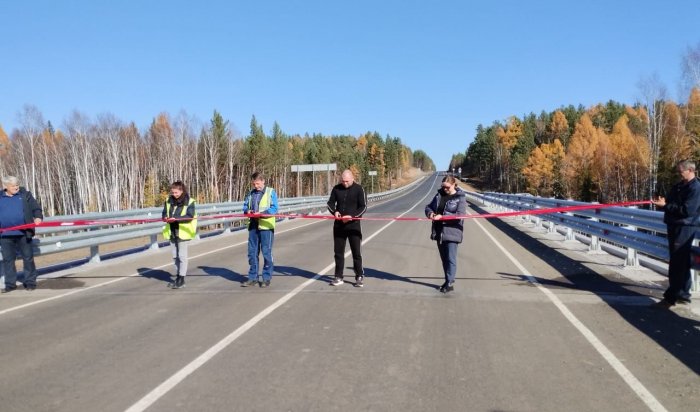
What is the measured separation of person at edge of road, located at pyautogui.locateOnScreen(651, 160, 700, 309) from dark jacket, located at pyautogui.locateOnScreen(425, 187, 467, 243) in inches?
111

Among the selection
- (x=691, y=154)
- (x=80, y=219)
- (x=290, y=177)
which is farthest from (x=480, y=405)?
(x=290, y=177)

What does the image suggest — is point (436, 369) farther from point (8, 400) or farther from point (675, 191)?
point (675, 191)

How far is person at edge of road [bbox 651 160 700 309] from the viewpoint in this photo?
659cm

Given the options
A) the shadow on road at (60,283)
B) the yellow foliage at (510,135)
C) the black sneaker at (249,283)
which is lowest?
the shadow on road at (60,283)

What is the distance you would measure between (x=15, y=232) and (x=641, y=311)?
9638mm

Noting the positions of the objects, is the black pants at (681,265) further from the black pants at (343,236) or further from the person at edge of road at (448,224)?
the black pants at (343,236)

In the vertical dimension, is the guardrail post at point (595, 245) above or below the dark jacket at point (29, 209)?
below

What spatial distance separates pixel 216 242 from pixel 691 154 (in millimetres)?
45754

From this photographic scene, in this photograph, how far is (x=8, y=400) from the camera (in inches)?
158

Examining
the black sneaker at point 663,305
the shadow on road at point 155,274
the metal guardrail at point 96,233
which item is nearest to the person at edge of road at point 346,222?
the shadow on road at point 155,274

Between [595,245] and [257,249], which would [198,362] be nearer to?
[257,249]

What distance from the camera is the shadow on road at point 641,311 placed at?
5.15 metres

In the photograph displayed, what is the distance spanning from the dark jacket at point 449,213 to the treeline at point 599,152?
114ft

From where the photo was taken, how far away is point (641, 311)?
21.7 feet
